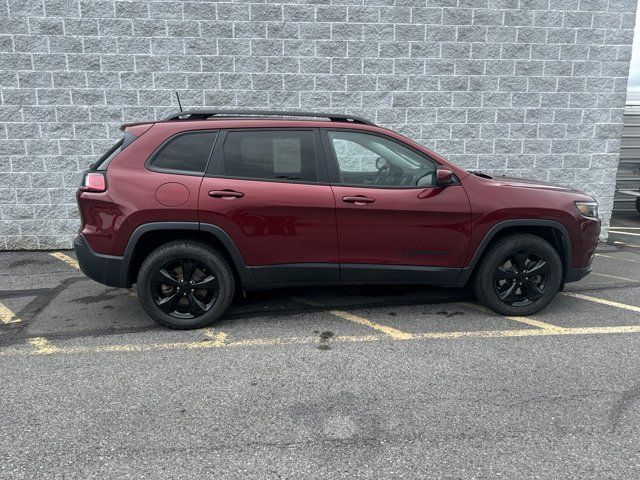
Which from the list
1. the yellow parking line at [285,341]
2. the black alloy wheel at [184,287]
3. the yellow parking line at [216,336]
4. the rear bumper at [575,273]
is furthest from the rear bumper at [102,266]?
the rear bumper at [575,273]

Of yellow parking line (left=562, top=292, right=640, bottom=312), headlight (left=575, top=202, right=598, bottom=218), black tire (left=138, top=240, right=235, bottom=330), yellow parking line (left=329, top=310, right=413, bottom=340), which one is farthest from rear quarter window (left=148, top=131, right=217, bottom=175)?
yellow parking line (left=562, top=292, right=640, bottom=312)

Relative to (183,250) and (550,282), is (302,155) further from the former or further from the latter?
(550,282)

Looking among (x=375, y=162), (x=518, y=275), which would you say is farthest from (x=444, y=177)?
(x=518, y=275)

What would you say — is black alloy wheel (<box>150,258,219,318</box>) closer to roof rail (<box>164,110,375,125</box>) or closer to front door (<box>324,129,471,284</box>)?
front door (<box>324,129,471,284</box>)

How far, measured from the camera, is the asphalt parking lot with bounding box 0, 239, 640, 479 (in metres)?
2.45

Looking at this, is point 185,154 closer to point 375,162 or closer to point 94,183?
point 94,183

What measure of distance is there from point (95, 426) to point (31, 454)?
1.10 feet

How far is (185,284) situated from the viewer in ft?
13.2

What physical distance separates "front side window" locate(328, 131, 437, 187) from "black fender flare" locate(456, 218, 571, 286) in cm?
68

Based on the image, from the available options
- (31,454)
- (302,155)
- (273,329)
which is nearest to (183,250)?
(273,329)

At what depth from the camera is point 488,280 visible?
4258 mm

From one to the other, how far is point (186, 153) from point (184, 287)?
1134 millimetres

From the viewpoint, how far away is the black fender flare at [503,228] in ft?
13.6

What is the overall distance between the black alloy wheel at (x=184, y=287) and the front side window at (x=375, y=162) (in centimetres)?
147
